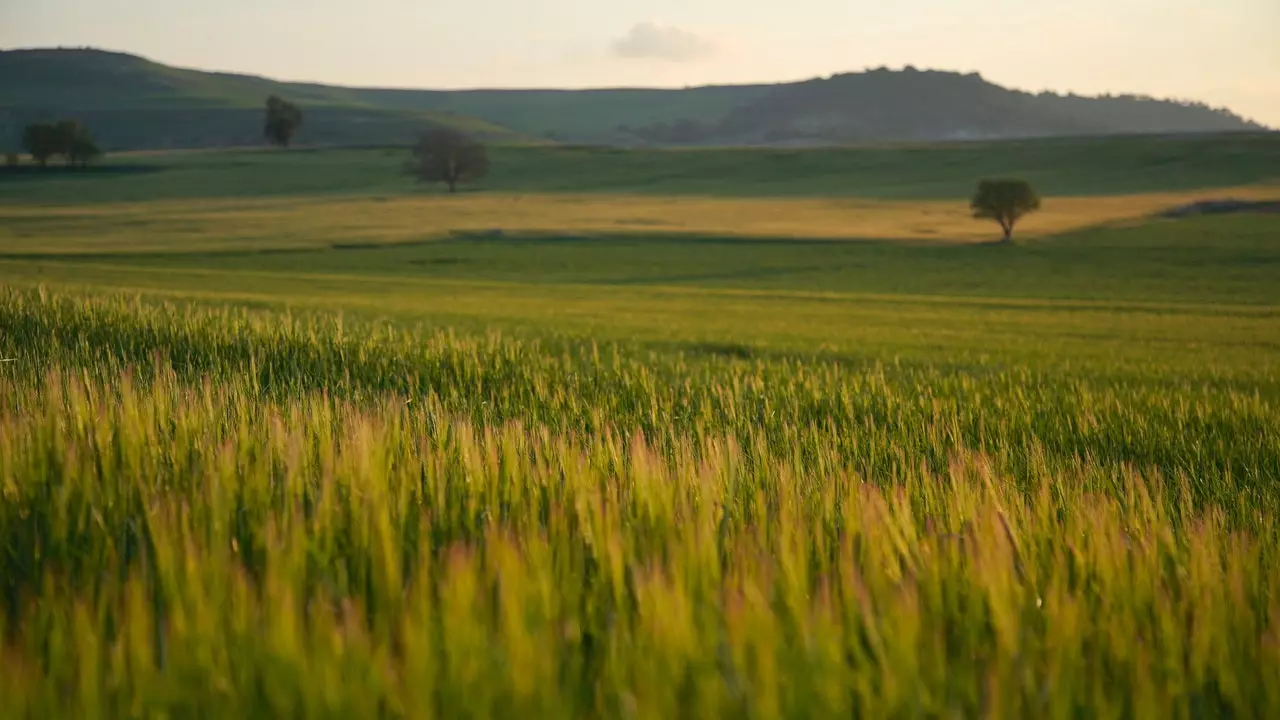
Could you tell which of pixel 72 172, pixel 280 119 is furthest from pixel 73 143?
pixel 280 119

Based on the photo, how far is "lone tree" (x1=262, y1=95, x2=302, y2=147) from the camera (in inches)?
4806

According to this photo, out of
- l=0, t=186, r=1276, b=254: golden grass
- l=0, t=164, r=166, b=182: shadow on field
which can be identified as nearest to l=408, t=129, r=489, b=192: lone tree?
l=0, t=186, r=1276, b=254: golden grass

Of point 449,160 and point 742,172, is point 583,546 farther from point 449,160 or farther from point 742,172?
point 742,172

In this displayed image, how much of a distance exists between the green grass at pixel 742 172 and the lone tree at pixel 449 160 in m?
1.86

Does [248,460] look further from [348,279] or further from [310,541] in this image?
[348,279]

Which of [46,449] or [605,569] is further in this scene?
[46,449]

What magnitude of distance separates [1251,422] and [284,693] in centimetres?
855

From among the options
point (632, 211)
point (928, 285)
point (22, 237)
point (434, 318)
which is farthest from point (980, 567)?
point (632, 211)

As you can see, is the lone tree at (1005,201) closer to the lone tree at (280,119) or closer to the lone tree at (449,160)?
the lone tree at (449,160)

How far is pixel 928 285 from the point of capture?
4412 centimetres

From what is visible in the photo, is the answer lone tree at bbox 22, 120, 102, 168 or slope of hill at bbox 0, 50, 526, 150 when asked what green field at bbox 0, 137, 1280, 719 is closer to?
lone tree at bbox 22, 120, 102, 168

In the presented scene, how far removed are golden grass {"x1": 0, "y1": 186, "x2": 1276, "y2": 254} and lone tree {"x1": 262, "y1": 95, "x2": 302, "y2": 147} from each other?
48.5 m

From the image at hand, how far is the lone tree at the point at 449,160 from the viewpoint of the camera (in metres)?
87.6

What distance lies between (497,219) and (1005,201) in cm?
3101
